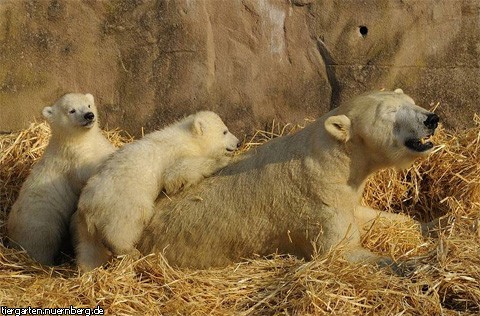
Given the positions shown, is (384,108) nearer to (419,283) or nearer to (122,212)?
(419,283)

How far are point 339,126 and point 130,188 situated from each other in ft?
5.27

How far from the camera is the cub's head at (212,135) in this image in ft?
22.2

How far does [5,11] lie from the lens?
8.20 metres

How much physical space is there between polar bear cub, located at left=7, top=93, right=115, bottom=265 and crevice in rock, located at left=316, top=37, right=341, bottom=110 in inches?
87.5

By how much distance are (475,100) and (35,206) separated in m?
4.19

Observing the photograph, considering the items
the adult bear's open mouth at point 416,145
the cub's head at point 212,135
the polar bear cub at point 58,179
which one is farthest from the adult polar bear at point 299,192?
the polar bear cub at point 58,179

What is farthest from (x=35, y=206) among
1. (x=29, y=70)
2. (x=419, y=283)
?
(x=419, y=283)

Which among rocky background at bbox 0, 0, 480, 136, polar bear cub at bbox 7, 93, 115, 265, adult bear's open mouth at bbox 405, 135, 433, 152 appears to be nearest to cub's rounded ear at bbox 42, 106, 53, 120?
polar bear cub at bbox 7, 93, 115, 265

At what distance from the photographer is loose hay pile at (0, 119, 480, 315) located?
502 centimetres

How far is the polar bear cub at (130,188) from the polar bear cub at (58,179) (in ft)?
1.10

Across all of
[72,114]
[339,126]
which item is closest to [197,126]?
[72,114]

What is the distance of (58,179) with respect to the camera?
705 centimetres

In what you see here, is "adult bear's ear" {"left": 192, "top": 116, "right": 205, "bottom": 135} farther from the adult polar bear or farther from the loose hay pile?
the loose hay pile

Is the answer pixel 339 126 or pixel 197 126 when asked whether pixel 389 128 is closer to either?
pixel 339 126
